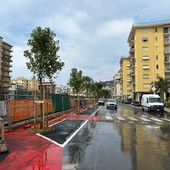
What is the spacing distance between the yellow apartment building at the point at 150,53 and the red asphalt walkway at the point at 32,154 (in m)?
72.0

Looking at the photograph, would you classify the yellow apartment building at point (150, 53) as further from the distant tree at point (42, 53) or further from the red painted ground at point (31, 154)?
the red painted ground at point (31, 154)

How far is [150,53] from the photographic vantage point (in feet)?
268

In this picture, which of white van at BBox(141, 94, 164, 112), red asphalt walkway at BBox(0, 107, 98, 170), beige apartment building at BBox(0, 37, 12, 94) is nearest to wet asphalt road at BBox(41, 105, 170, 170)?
red asphalt walkway at BBox(0, 107, 98, 170)

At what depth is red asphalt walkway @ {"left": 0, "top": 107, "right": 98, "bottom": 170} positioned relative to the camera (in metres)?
6.76

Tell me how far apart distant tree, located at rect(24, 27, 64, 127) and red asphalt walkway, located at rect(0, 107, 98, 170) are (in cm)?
443

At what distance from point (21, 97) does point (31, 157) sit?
941cm

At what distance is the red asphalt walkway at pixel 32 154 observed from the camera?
6762 millimetres

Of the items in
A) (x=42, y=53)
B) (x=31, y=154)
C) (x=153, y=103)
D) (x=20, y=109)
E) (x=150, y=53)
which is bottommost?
(x=31, y=154)

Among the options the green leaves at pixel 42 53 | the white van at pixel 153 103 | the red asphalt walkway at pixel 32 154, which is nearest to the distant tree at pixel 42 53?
the green leaves at pixel 42 53

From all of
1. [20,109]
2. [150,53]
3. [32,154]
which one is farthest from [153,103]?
[150,53]

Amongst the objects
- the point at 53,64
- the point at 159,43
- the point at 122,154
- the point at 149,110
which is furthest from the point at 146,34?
the point at 122,154

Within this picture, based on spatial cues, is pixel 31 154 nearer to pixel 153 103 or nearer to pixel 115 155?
pixel 115 155

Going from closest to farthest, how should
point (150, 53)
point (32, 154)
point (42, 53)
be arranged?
1. point (32, 154)
2. point (42, 53)
3. point (150, 53)

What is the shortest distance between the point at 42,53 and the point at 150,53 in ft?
238
